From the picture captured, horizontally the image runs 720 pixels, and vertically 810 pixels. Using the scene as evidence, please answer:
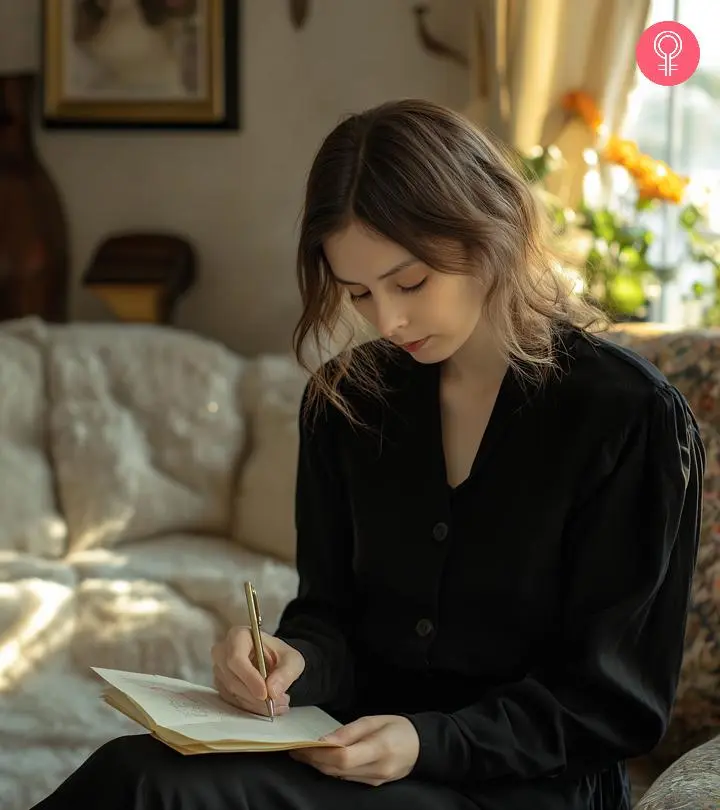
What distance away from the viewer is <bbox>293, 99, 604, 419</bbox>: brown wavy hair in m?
1.25

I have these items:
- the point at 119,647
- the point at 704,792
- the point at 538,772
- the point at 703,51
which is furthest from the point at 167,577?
the point at 703,51

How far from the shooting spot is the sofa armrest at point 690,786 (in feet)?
3.67

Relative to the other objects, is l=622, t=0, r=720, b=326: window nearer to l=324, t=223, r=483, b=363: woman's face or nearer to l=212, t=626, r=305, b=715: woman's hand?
l=324, t=223, r=483, b=363: woman's face

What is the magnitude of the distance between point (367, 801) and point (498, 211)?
615mm

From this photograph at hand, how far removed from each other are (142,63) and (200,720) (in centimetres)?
242

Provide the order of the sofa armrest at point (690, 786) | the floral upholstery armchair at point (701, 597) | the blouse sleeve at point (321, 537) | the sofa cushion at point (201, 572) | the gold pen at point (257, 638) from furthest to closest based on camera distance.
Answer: the sofa cushion at point (201, 572), the floral upholstery armchair at point (701, 597), the blouse sleeve at point (321, 537), the gold pen at point (257, 638), the sofa armrest at point (690, 786)

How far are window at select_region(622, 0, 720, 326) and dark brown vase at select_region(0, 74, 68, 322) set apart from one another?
1.48m

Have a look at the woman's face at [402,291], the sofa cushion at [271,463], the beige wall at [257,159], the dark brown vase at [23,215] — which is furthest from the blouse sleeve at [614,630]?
the dark brown vase at [23,215]

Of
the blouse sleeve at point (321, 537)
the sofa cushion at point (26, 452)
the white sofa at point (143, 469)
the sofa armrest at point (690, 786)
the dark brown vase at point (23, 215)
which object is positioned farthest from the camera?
the dark brown vase at point (23, 215)

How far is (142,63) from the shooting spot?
323cm

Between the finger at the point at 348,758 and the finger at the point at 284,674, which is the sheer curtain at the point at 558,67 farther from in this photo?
the finger at the point at 348,758

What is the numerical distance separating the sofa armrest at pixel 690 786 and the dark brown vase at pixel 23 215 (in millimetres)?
2303

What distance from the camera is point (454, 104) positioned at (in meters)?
3.10

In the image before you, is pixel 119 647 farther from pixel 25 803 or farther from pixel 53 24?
pixel 53 24
